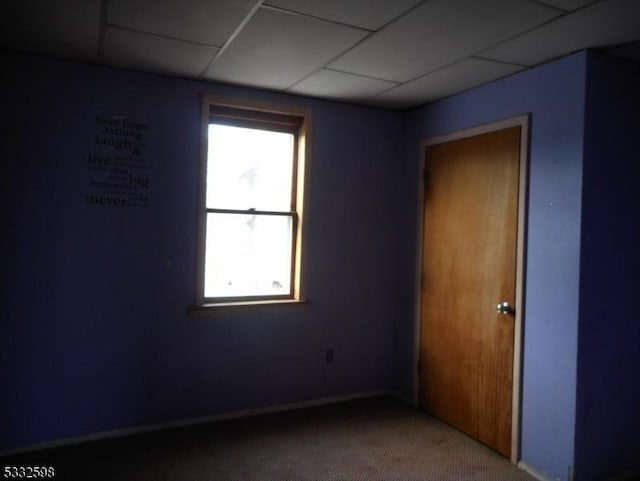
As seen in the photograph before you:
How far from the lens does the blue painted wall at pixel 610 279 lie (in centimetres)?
267

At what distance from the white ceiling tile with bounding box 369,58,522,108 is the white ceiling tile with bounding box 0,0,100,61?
197cm

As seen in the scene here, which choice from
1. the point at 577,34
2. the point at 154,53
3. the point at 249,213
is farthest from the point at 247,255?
the point at 577,34

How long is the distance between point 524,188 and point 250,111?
198cm

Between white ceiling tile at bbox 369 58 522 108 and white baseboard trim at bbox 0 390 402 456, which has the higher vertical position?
white ceiling tile at bbox 369 58 522 108

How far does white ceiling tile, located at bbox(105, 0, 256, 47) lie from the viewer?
86.0 inches

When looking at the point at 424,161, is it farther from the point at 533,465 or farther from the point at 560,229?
the point at 533,465

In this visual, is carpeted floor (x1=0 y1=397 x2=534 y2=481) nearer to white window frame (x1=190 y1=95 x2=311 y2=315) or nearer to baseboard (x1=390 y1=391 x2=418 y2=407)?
baseboard (x1=390 y1=391 x2=418 y2=407)

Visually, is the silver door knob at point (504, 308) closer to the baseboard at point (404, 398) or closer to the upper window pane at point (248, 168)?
the baseboard at point (404, 398)

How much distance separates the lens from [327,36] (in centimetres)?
251

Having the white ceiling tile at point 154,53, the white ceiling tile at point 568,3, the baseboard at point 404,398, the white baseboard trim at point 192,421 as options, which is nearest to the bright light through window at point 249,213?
the white ceiling tile at point 154,53

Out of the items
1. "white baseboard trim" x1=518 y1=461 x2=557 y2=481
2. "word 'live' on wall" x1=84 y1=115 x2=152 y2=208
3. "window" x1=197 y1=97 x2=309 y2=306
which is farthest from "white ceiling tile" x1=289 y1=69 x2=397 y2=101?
"white baseboard trim" x1=518 y1=461 x2=557 y2=481

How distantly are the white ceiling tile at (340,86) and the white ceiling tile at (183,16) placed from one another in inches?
33.4

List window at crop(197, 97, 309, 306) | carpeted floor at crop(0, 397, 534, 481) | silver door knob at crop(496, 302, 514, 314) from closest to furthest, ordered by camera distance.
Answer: carpeted floor at crop(0, 397, 534, 481) < silver door knob at crop(496, 302, 514, 314) < window at crop(197, 97, 309, 306)

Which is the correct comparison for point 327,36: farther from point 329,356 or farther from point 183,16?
point 329,356
